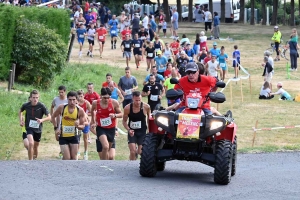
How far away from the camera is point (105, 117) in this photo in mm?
17438

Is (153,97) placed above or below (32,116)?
below

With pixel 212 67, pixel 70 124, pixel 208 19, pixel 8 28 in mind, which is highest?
pixel 8 28

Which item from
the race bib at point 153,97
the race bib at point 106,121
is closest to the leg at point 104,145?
the race bib at point 106,121

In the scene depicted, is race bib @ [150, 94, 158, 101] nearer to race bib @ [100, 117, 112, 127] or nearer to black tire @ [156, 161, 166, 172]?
race bib @ [100, 117, 112, 127]

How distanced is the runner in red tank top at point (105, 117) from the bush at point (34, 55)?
13428mm

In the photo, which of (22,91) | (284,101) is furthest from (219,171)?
(284,101)

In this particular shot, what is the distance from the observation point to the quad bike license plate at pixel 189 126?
496 inches

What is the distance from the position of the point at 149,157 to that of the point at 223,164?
1.16 meters

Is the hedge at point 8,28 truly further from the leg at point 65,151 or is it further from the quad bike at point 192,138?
the quad bike at point 192,138

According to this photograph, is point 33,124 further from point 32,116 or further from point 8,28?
point 8,28

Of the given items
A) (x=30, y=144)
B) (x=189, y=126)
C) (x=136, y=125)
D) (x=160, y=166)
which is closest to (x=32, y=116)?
(x=30, y=144)

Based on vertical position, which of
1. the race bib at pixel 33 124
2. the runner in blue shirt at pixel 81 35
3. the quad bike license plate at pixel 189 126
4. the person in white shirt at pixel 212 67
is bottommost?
the person in white shirt at pixel 212 67

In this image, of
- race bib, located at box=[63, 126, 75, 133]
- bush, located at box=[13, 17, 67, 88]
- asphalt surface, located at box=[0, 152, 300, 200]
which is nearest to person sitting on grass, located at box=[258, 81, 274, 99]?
bush, located at box=[13, 17, 67, 88]

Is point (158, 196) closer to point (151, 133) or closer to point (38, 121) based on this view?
point (151, 133)
